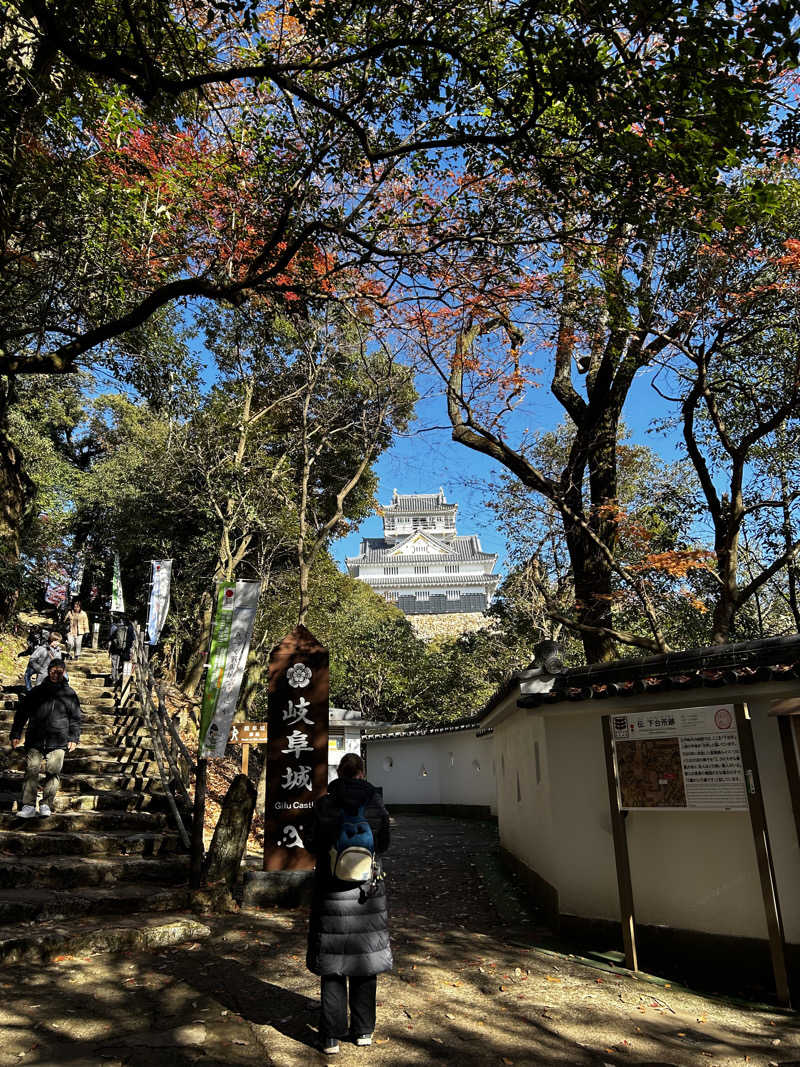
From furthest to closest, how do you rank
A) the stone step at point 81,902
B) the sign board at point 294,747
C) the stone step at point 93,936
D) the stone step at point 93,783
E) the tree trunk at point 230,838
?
the stone step at point 93,783 → the sign board at point 294,747 → the tree trunk at point 230,838 → the stone step at point 81,902 → the stone step at point 93,936

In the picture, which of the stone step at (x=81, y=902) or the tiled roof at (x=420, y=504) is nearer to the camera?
the stone step at (x=81, y=902)

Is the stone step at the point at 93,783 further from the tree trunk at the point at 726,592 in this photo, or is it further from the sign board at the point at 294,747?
the tree trunk at the point at 726,592

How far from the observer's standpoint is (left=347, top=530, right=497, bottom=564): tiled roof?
220 ft

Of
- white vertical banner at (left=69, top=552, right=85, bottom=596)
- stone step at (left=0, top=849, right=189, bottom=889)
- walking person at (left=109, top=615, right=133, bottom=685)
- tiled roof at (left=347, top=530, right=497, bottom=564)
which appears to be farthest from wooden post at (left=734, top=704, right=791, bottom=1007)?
tiled roof at (left=347, top=530, right=497, bottom=564)

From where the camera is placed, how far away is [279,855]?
7762 mm

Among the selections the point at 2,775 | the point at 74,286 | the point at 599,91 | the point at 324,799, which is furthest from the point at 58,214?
the point at 324,799

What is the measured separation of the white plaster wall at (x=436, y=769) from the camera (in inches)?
810

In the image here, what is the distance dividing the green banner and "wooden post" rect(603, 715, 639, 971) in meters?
4.69

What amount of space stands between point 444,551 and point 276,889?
60.7m

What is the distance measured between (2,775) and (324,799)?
6.54m

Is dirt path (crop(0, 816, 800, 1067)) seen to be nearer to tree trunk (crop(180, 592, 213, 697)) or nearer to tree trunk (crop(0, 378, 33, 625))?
tree trunk (crop(0, 378, 33, 625))

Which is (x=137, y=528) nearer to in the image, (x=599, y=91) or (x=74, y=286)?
(x=74, y=286)

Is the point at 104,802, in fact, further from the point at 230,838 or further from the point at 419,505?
the point at 419,505

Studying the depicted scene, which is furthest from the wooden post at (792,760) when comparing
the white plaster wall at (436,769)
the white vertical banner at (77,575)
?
the white vertical banner at (77,575)
